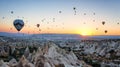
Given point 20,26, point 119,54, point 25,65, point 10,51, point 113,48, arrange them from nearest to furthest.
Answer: point 25,65, point 20,26, point 119,54, point 10,51, point 113,48

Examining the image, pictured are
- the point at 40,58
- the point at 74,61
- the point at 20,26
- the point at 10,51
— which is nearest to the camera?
the point at 40,58

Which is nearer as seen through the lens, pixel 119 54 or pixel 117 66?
pixel 117 66

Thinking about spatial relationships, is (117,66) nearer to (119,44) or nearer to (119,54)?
(119,54)

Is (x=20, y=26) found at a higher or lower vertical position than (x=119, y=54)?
higher

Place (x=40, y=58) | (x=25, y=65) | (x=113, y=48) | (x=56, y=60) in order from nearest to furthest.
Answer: (x=25, y=65)
(x=40, y=58)
(x=56, y=60)
(x=113, y=48)

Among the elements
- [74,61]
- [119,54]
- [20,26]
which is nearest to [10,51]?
[20,26]

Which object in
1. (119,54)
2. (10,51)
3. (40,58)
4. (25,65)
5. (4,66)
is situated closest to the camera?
(4,66)

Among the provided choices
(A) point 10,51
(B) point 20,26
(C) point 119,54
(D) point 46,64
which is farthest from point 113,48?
(D) point 46,64

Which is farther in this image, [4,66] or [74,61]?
[74,61]

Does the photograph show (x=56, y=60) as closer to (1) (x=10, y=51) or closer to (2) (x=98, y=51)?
(1) (x=10, y=51)
